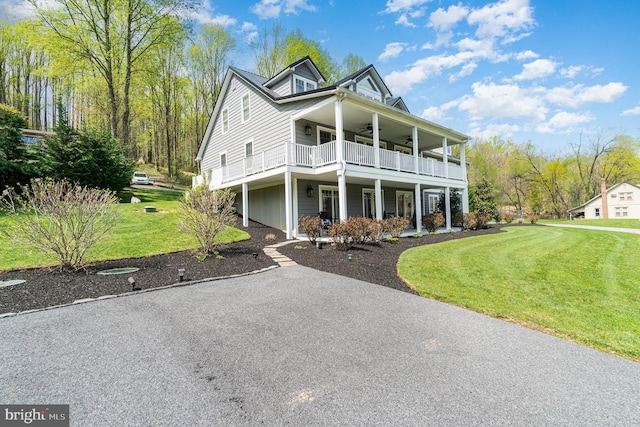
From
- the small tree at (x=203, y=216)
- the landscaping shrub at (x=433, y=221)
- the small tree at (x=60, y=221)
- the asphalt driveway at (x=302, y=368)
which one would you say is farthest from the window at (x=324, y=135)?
the asphalt driveway at (x=302, y=368)

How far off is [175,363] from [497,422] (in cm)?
301

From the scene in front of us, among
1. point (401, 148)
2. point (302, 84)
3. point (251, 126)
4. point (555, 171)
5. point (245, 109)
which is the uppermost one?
point (302, 84)

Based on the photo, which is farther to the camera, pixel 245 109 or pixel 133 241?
pixel 245 109

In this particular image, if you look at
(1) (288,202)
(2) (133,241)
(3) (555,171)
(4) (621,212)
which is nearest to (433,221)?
(1) (288,202)

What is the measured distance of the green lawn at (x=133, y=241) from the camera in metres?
7.17

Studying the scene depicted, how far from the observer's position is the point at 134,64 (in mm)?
22922

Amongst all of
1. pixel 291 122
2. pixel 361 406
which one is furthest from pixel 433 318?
pixel 291 122

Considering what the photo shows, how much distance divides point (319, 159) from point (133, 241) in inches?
290

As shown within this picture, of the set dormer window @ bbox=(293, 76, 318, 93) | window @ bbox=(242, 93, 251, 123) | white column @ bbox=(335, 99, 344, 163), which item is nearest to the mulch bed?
white column @ bbox=(335, 99, 344, 163)

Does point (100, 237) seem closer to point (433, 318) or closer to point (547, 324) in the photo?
point (433, 318)

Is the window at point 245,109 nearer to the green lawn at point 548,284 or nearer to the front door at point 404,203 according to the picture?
the front door at point 404,203

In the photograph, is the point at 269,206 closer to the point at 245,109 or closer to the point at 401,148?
the point at 245,109

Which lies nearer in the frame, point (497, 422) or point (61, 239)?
point (497, 422)

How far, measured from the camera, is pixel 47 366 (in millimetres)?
2939
